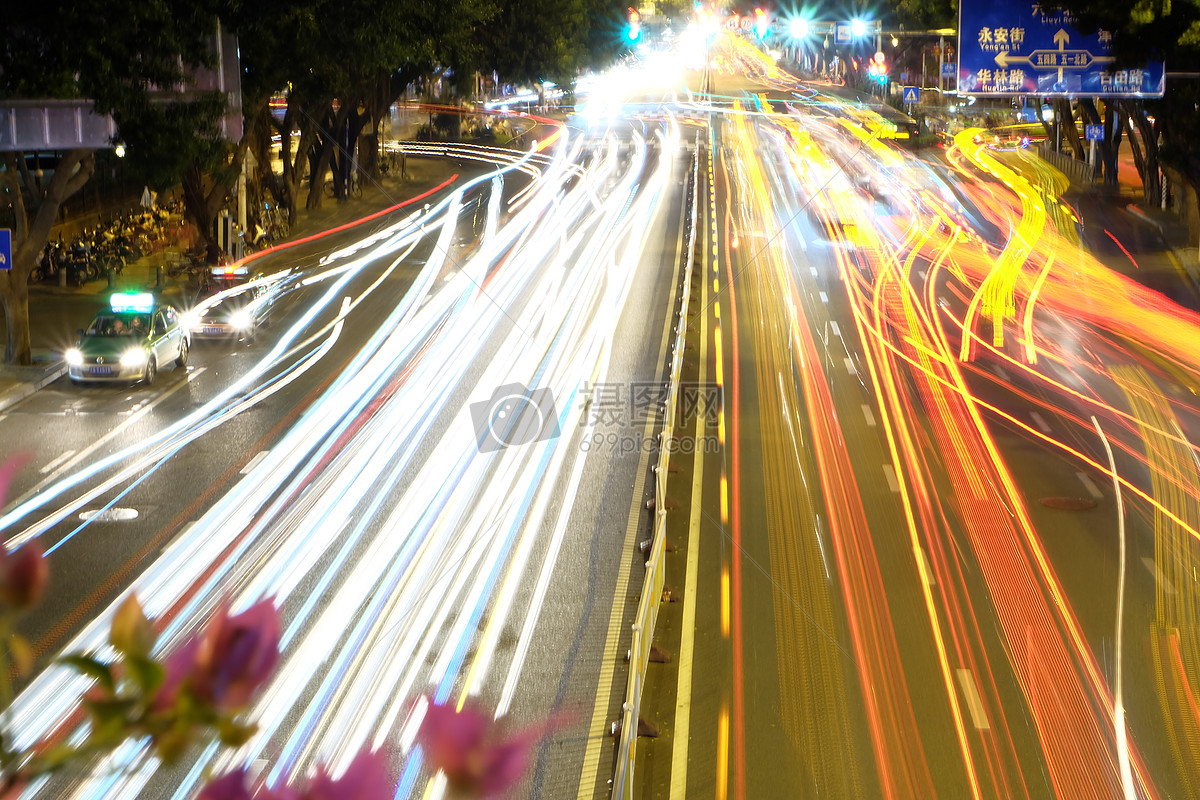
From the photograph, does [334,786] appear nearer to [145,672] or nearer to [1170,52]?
[145,672]

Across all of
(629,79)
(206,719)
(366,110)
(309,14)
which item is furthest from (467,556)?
(629,79)

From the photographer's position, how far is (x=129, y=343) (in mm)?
22500

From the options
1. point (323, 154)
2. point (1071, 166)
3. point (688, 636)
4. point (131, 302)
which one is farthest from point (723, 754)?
point (1071, 166)

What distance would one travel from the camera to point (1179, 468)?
17875 millimetres

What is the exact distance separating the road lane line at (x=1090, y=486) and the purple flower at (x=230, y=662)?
16967 millimetres

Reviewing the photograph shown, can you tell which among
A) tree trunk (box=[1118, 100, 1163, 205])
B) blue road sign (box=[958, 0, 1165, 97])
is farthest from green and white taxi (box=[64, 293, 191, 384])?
tree trunk (box=[1118, 100, 1163, 205])

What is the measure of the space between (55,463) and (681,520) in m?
9.40

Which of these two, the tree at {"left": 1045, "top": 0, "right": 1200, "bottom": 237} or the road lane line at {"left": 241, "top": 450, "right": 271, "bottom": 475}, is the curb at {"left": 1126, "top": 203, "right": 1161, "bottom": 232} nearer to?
the tree at {"left": 1045, "top": 0, "right": 1200, "bottom": 237}

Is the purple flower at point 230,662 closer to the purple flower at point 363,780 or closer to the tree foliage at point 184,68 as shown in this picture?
the purple flower at point 363,780

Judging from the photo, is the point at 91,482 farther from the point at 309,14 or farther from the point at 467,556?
the point at 309,14

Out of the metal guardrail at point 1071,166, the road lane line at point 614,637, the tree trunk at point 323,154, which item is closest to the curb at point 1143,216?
the metal guardrail at point 1071,166

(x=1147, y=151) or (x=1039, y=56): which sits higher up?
(x=1039, y=56)

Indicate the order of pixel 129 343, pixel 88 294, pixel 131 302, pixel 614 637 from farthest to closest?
pixel 88 294 < pixel 131 302 < pixel 129 343 < pixel 614 637

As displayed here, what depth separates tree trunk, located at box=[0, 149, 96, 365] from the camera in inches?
877
